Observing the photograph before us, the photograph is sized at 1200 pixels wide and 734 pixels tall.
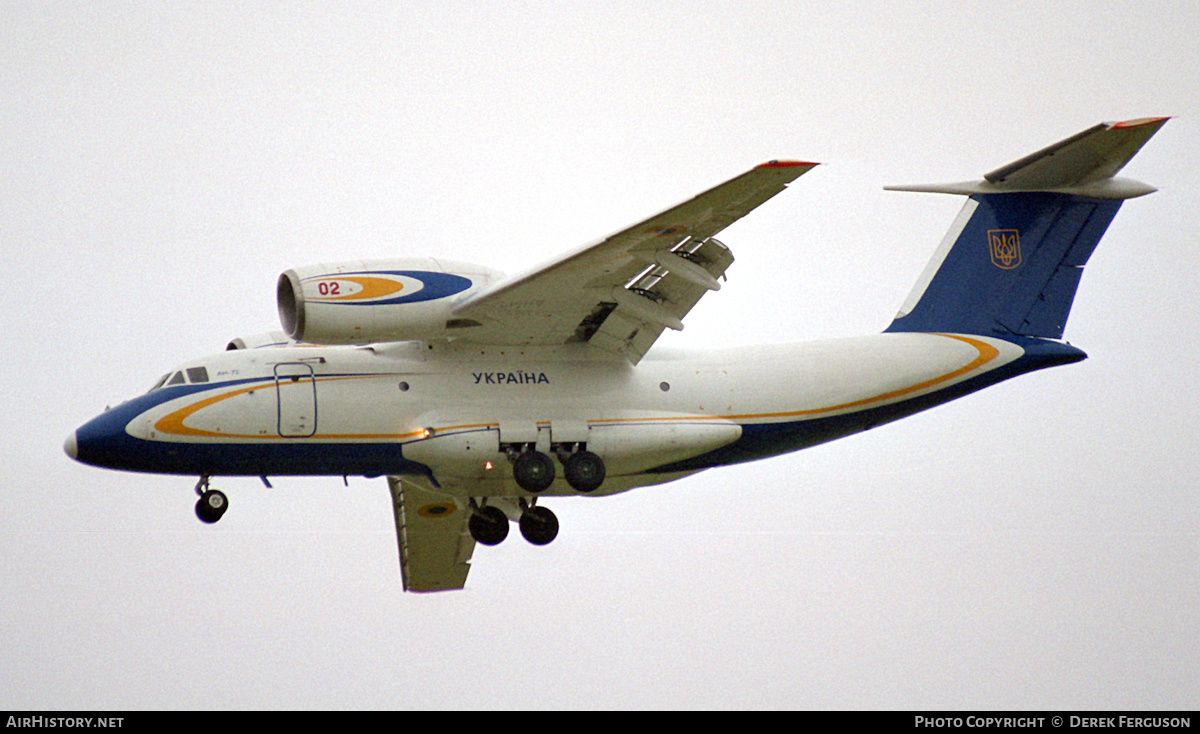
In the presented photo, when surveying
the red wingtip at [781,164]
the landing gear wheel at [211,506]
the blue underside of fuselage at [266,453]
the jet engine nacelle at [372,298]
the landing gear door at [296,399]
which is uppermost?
the red wingtip at [781,164]

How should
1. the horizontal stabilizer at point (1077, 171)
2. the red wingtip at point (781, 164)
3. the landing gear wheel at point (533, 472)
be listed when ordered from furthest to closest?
the horizontal stabilizer at point (1077, 171) < the landing gear wheel at point (533, 472) < the red wingtip at point (781, 164)

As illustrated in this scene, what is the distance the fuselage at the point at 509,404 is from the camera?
10008 mm

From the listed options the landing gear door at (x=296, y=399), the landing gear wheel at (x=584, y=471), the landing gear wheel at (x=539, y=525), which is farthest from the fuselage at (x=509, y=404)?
the landing gear wheel at (x=539, y=525)

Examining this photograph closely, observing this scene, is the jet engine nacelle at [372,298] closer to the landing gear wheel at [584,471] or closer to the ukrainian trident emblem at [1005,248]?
the landing gear wheel at [584,471]

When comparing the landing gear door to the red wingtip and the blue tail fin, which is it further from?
the blue tail fin

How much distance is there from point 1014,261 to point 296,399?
5691 millimetres

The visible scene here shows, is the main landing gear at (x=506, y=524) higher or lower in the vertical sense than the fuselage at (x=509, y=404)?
lower

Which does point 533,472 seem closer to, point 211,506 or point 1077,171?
point 211,506

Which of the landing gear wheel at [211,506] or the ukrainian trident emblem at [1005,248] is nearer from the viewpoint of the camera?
the landing gear wheel at [211,506]

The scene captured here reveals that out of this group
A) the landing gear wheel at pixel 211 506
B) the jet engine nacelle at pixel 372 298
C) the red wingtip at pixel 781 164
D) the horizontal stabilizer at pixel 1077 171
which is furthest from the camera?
the horizontal stabilizer at pixel 1077 171

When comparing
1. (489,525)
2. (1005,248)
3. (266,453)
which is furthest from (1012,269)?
(266,453)

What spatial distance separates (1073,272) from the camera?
11695mm

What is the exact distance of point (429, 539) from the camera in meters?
12.9

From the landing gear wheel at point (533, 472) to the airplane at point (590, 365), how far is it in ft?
0.05
